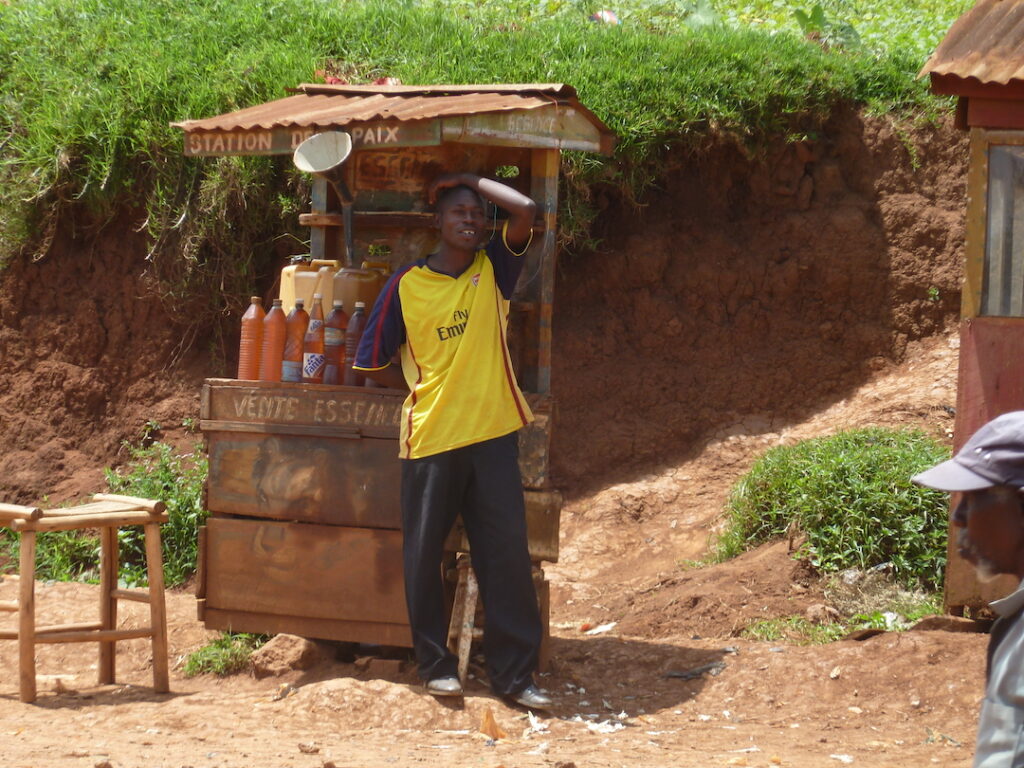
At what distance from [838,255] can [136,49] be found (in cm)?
574

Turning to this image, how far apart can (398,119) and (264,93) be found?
421cm

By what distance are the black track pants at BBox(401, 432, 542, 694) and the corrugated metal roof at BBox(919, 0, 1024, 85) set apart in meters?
2.79

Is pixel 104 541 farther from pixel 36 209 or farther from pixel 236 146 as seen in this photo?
pixel 36 209

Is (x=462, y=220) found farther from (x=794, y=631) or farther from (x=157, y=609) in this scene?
(x=794, y=631)

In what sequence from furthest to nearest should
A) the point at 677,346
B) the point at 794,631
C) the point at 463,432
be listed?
the point at 677,346, the point at 794,631, the point at 463,432

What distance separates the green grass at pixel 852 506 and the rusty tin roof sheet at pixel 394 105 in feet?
8.53

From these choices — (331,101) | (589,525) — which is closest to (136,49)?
(331,101)

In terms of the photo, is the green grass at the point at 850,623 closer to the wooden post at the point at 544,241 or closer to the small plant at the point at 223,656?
the wooden post at the point at 544,241

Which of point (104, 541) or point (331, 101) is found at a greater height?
point (331, 101)

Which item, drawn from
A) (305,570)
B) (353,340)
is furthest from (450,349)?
(305,570)

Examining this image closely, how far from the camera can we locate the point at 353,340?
5.61 meters

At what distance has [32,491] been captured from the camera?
8.79 m

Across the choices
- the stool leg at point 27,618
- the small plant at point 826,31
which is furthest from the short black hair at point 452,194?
the small plant at point 826,31

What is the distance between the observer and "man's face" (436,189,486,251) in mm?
5164
